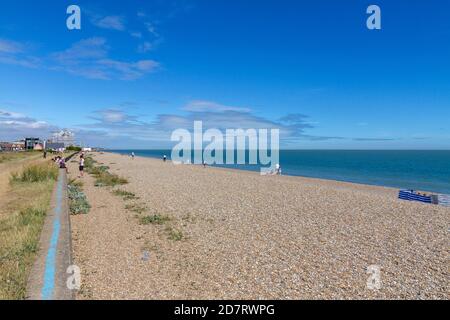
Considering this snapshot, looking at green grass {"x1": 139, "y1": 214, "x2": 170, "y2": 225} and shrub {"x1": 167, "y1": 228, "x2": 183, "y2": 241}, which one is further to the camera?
green grass {"x1": 139, "y1": 214, "x2": 170, "y2": 225}

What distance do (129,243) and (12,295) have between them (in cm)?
358

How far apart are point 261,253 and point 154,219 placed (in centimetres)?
480

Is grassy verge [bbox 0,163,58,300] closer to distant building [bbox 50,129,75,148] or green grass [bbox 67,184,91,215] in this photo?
green grass [bbox 67,184,91,215]

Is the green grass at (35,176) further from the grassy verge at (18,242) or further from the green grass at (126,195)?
the green grass at (126,195)

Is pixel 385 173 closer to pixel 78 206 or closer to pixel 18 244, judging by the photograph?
pixel 78 206

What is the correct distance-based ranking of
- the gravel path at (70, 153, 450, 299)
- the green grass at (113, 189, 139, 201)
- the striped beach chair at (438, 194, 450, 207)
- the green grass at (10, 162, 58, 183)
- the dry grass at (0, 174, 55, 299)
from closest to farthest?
the dry grass at (0, 174, 55, 299) < the gravel path at (70, 153, 450, 299) < the green grass at (113, 189, 139, 201) < the striped beach chair at (438, 194, 450, 207) < the green grass at (10, 162, 58, 183)

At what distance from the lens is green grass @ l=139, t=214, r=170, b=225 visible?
10617 mm

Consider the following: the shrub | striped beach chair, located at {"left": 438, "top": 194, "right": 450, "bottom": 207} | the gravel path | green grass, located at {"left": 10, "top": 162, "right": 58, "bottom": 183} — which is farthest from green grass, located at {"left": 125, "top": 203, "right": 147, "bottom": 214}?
striped beach chair, located at {"left": 438, "top": 194, "right": 450, "bottom": 207}

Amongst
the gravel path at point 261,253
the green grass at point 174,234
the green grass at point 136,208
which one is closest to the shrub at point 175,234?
the green grass at point 174,234

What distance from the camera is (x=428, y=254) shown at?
307 inches

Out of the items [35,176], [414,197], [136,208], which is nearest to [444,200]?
[414,197]

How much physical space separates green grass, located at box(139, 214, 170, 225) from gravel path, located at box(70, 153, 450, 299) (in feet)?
1.06
